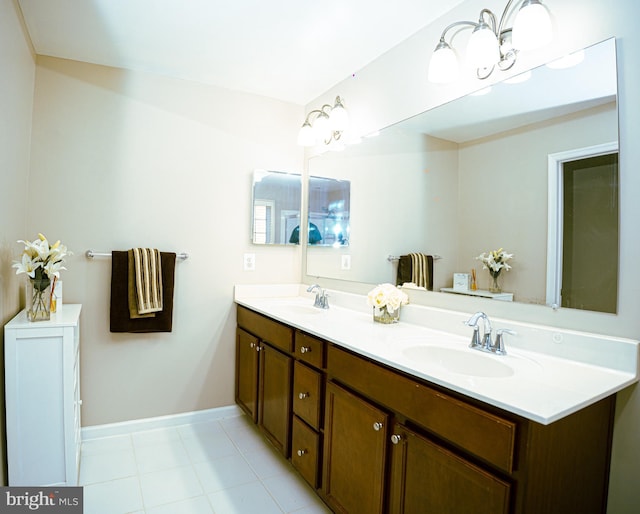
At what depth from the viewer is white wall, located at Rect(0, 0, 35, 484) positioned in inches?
62.4

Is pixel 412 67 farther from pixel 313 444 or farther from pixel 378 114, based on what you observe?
pixel 313 444

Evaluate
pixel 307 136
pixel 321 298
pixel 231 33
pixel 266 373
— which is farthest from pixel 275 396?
pixel 231 33

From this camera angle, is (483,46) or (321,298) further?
(321,298)

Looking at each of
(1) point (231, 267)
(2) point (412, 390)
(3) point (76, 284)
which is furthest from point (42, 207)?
(2) point (412, 390)

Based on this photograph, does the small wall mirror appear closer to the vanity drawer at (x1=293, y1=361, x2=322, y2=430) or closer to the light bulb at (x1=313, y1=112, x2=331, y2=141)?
the light bulb at (x1=313, y1=112, x2=331, y2=141)

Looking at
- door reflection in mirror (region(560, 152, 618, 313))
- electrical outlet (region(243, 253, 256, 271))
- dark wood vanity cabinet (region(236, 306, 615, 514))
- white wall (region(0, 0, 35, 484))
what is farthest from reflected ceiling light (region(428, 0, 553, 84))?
white wall (region(0, 0, 35, 484))

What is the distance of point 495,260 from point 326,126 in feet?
4.69

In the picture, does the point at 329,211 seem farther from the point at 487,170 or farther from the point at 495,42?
the point at 495,42

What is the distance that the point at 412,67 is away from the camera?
1936mm

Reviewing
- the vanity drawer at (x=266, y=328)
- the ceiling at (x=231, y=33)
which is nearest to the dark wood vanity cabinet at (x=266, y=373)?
the vanity drawer at (x=266, y=328)

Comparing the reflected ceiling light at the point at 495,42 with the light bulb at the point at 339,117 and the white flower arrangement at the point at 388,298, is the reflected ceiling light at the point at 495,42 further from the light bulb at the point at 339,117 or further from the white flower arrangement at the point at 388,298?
the white flower arrangement at the point at 388,298

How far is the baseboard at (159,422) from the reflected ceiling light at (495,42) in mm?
2415

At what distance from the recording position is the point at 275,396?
6.79ft

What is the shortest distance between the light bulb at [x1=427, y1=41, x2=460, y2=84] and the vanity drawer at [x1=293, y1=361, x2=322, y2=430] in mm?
1384
